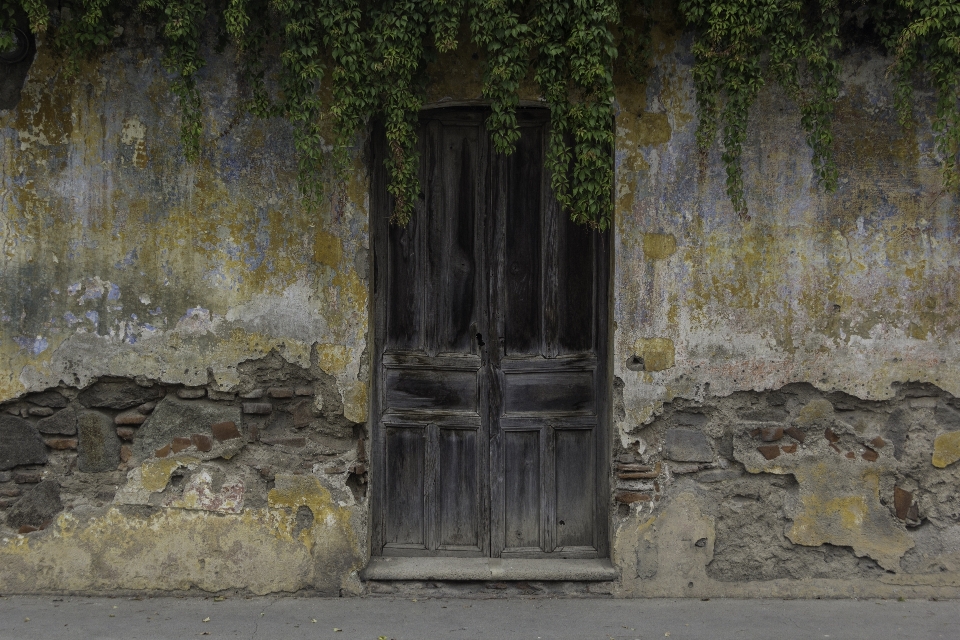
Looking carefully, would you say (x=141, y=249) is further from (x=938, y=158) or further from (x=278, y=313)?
(x=938, y=158)

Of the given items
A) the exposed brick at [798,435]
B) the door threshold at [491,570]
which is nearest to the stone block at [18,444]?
the door threshold at [491,570]

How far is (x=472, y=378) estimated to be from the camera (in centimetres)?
451

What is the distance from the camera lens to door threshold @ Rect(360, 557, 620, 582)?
426 cm

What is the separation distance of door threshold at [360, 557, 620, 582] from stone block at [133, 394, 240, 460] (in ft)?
3.73

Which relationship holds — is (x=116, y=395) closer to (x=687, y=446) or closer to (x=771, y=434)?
(x=687, y=446)

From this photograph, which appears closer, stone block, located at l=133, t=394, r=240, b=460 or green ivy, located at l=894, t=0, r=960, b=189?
green ivy, located at l=894, t=0, r=960, b=189

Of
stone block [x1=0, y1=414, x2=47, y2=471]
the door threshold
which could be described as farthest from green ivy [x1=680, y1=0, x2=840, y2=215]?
stone block [x1=0, y1=414, x2=47, y2=471]

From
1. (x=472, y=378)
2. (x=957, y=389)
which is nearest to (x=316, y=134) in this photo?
(x=472, y=378)

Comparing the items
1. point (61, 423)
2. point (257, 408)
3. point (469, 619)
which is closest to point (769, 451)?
point (469, 619)

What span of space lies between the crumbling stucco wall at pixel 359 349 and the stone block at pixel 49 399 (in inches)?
0.5

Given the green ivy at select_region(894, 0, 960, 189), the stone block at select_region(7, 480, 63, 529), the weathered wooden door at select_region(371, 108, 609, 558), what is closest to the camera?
the green ivy at select_region(894, 0, 960, 189)

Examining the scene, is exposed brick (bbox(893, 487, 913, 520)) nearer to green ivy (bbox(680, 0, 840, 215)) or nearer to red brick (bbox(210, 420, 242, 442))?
green ivy (bbox(680, 0, 840, 215))

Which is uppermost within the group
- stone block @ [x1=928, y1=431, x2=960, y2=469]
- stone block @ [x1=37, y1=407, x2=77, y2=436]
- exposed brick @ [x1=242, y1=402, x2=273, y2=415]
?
exposed brick @ [x1=242, y1=402, x2=273, y2=415]

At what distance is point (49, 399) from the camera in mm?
4203
